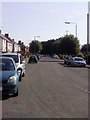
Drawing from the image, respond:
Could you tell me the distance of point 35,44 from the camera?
15512 cm

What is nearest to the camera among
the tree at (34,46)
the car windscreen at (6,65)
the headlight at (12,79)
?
the headlight at (12,79)

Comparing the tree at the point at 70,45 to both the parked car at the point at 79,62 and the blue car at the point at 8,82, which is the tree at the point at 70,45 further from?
the blue car at the point at 8,82

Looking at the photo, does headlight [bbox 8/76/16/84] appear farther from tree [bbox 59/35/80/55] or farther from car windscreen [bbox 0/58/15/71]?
Result: tree [bbox 59/35/80/55]

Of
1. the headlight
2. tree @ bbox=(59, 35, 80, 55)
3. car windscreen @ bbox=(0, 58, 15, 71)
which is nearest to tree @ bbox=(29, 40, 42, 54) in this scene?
tree @ bbox=(59, 35, 80, 55)

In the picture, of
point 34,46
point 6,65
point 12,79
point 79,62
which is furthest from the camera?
point 34,46

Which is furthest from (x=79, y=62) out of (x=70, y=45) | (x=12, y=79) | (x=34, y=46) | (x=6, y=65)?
(x=34, y=46)

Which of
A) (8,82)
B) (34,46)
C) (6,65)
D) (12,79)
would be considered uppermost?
(34,46)

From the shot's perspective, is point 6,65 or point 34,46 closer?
point 6,65

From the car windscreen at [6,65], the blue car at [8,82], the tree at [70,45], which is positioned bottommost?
the blue car at [8,82]

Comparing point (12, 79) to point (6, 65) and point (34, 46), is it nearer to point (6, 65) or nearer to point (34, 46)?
point (6, 65)

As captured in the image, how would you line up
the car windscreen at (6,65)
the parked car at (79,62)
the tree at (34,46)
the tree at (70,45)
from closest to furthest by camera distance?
the car windscreen at (6,65) < the parked car at (79,62) < the tree at (70,45) < the tree at (34,46)

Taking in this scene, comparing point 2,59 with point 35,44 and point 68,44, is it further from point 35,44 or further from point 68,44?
point 35,44

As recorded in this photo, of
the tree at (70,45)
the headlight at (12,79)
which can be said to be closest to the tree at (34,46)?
the tree at (70,45)

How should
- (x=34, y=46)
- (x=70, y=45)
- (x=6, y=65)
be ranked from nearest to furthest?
(x=6, y=65) → (x=70, y=45) → (x=34, y=46)
